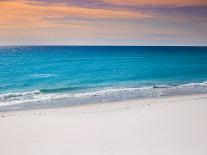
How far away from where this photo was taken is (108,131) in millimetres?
5051

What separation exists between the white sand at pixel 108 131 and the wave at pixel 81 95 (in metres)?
0.99

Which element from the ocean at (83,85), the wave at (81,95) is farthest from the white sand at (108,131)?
the ocean at (83,85)

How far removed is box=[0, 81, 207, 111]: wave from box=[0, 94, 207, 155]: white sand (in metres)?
0.99

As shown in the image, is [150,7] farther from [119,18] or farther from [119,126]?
[119,126]

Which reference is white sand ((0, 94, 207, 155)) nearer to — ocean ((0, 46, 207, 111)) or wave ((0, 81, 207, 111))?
wave ((0, 81, 207, 111))

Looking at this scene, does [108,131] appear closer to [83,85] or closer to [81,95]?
[81,95]

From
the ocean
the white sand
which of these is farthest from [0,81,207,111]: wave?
the white sand

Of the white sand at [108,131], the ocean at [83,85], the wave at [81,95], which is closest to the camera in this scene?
the white sand at [108,131]

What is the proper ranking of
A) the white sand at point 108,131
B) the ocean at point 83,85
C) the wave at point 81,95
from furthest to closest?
the ocean at point 83,85
the wave at point 81,95
the white sand at point 108,131

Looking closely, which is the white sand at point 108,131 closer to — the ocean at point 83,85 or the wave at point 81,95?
the wave at point 81,95

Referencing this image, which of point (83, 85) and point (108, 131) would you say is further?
point (83, 85)

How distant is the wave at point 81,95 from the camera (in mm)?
7438

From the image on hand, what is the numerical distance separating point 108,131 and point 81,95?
3456mm

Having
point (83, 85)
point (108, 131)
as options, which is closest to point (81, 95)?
point (83, 85)
